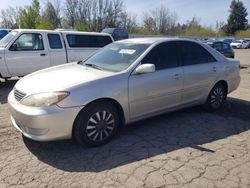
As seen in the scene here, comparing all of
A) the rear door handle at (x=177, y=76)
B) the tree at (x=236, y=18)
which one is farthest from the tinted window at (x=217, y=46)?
the tree at (x=236, y=18)

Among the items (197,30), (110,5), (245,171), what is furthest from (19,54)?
(197,30)

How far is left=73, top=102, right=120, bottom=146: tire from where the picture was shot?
12.5ft

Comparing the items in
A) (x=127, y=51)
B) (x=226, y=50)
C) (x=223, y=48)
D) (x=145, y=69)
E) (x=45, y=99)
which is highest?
(x=127, y=51)

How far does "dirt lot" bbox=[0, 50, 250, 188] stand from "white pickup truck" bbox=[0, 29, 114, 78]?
3.48 m

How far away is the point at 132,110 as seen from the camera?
14.2 ft

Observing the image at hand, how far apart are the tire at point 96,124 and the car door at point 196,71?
1615 mm

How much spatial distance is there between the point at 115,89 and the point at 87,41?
610cm

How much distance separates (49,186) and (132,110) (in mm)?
1749

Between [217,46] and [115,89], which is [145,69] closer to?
[115,89]

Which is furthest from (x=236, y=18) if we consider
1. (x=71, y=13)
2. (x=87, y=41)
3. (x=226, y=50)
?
(x=87, y=41)

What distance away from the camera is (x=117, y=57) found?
4754 mm

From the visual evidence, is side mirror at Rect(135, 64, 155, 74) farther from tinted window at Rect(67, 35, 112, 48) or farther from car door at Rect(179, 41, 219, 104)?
tinted window at Rect(67, 35, 112, 48)

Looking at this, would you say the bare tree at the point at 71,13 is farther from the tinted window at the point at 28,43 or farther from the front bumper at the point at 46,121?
the front bumper at the point at 46,121

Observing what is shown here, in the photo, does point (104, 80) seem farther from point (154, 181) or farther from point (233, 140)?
point (233, 140)
